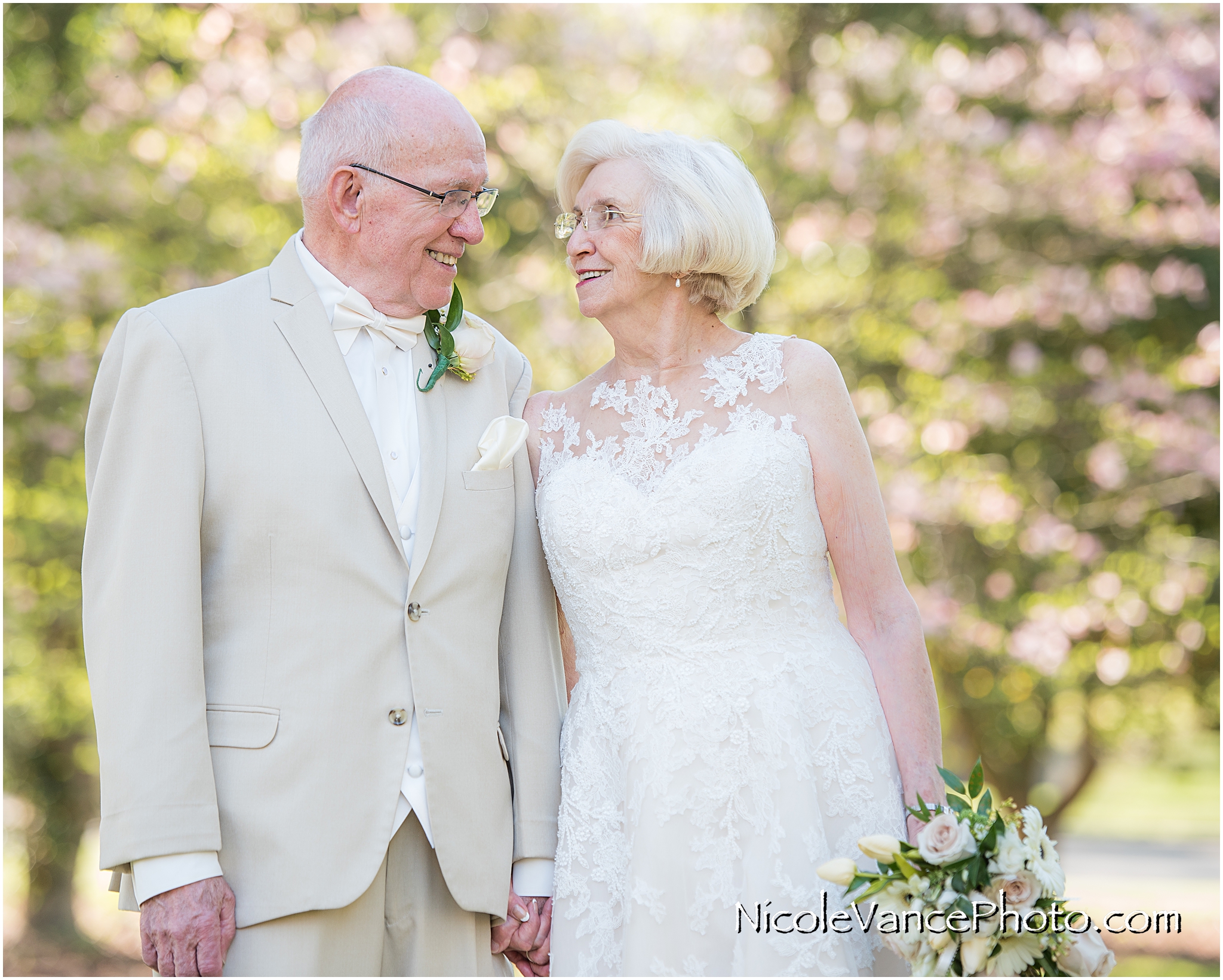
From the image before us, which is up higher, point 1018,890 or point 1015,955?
point 1018,890

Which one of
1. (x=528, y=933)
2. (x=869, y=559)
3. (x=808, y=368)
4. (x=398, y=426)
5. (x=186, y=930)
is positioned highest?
(x=808, y=368)

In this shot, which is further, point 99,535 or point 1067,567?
point 1067,567

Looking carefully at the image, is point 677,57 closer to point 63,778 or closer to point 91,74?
point 91,74

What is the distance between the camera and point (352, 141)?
2.88 m

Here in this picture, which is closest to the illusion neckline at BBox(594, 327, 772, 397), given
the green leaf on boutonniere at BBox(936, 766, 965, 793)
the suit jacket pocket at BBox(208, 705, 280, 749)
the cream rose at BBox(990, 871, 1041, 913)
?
the green leaf on boutonniere at BBox(936, 766, 965, 793)

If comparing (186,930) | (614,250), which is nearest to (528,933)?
(186,930)

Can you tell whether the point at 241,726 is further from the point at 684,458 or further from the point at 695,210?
the point at 695,210

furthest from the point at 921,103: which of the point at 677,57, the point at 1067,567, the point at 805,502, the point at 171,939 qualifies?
the point at 171,939

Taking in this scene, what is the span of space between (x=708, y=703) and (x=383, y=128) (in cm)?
160

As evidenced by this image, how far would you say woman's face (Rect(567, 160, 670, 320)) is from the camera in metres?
3.05

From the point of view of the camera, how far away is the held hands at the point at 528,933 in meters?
2.78

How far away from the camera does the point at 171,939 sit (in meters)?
2.31

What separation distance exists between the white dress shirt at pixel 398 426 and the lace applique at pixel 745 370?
2.44 ft

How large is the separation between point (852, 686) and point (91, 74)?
572 centimetres
